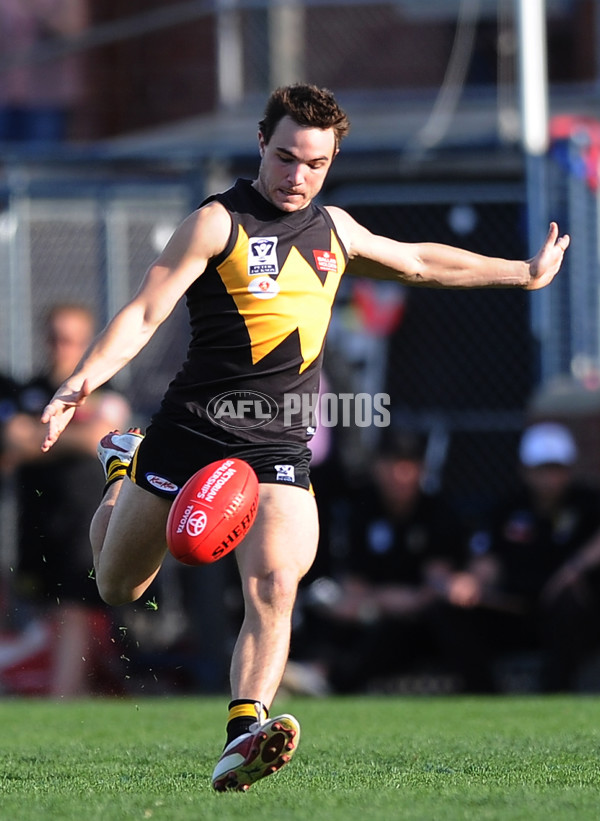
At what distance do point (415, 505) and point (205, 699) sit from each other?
2.02 m

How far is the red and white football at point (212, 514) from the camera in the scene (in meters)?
5.07

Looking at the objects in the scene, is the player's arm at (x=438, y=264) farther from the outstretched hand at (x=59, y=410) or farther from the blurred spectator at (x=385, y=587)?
the blurred spectator at (x=385, y=587)

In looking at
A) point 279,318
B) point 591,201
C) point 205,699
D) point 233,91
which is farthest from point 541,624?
point 233,91

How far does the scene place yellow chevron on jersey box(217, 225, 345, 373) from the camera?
5.54m

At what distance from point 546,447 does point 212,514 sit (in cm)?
569

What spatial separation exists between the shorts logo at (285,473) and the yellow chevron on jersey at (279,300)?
390 millimetres

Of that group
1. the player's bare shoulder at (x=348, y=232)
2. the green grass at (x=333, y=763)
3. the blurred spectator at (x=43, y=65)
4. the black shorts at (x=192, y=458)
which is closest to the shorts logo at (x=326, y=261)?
the player's bare shoulder at (x=348, y=232)

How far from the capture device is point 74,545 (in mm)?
9820

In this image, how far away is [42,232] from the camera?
11562mm

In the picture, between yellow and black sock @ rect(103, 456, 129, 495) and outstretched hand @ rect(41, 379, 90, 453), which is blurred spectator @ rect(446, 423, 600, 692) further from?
outstretched hand @ rect(41, 379, 90, 453)

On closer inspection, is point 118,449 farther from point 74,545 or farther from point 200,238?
point 74,545

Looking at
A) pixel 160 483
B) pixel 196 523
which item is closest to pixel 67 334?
pixel 160 483

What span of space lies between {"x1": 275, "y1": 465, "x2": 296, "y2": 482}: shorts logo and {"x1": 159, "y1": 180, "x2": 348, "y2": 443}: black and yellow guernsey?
0.11 meters

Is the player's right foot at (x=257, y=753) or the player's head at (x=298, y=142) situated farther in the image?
the player's head at (x=298, y=142)
